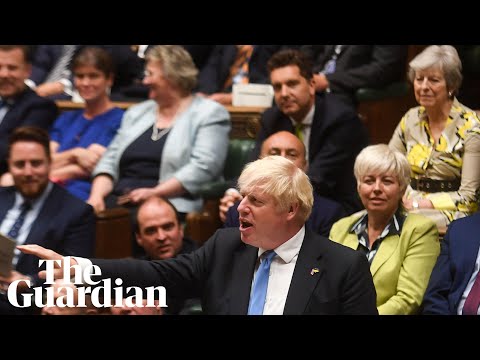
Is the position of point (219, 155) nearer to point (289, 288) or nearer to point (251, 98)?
point (251, 98)

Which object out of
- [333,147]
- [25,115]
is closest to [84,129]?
[25,115]

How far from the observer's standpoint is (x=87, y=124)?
3.94 m

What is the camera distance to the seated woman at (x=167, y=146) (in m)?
3.63

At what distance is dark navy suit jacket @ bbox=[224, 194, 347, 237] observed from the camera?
3.06 m

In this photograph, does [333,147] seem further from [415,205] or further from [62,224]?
[62,224]

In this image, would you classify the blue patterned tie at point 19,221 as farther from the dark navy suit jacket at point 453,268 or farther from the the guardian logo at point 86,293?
the dark navy suit jacket at point 453,268

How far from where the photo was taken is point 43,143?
3330 millimetres

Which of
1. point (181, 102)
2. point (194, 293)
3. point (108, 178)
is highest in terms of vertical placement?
point (181, 102)

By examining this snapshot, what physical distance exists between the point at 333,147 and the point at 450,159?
428mm

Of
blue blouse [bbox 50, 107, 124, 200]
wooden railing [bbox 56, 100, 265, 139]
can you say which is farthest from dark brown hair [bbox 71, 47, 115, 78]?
wooden railing [bbox 56, 100, 265, 139]

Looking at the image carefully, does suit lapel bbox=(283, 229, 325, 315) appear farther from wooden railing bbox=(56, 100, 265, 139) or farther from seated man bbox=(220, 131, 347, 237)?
wooden railing bbox=(56, 100, 265, 139)

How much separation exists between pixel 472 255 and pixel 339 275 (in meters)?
0.51

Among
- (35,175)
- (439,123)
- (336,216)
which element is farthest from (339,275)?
(35,175)

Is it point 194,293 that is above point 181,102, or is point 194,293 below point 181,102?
below
